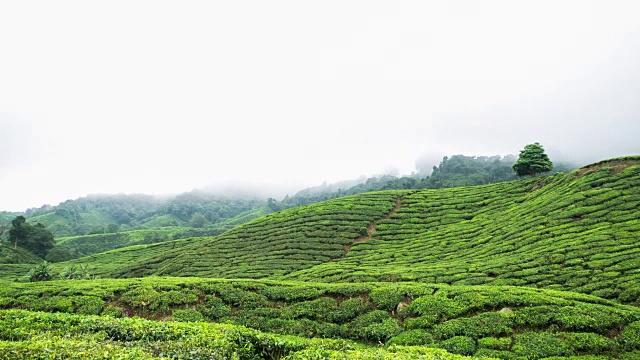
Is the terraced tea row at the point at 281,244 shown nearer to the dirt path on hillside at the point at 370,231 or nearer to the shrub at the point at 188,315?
the dirt path on hillside at the point at 370,231

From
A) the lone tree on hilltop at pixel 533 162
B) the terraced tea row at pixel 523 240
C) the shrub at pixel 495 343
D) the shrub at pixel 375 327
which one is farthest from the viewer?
the lone tree on hilltop at pixel 533 162

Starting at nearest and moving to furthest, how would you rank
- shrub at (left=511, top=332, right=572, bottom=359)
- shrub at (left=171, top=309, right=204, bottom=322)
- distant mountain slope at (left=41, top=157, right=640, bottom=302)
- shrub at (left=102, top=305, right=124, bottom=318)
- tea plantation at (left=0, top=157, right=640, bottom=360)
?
tea plantation at (left=0, top=157, right=640, bottom=360)
shrub at (left=511, top=332, right=572, bottom=359)
shrub at (left=171, top=309, right=204, bottom=322)
shrub at (left=102, top=305, right=124, bottom=318)
distant mountain slope at (left=41, top=157, right=640, bottom=302)

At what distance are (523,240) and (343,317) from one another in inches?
785

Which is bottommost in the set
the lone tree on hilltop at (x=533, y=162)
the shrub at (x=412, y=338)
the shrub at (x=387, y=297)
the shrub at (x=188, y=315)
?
the shrub at (x=412, y=338)

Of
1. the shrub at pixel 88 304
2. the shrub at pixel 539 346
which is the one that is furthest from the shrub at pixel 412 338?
the shrub at pixel 88 304

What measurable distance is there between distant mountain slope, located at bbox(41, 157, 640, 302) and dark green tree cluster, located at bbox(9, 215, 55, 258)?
42565 mm

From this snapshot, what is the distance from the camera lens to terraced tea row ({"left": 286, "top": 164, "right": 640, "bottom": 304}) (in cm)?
2093

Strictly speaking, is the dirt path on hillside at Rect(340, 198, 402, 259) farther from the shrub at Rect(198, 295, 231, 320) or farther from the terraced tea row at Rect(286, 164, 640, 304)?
the shrub at Rect(198, 295, 231, 320)

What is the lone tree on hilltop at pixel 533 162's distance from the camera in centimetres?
4931

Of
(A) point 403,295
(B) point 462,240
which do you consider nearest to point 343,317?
(A) point 403,295

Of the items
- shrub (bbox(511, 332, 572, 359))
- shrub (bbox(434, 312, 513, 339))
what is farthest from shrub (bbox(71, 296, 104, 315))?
shrub (bbox(511, 332, 572, 359))

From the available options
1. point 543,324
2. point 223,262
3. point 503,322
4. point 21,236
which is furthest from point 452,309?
point 21,236

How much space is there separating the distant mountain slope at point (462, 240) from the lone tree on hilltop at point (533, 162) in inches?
235

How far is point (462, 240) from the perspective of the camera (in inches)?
1359
